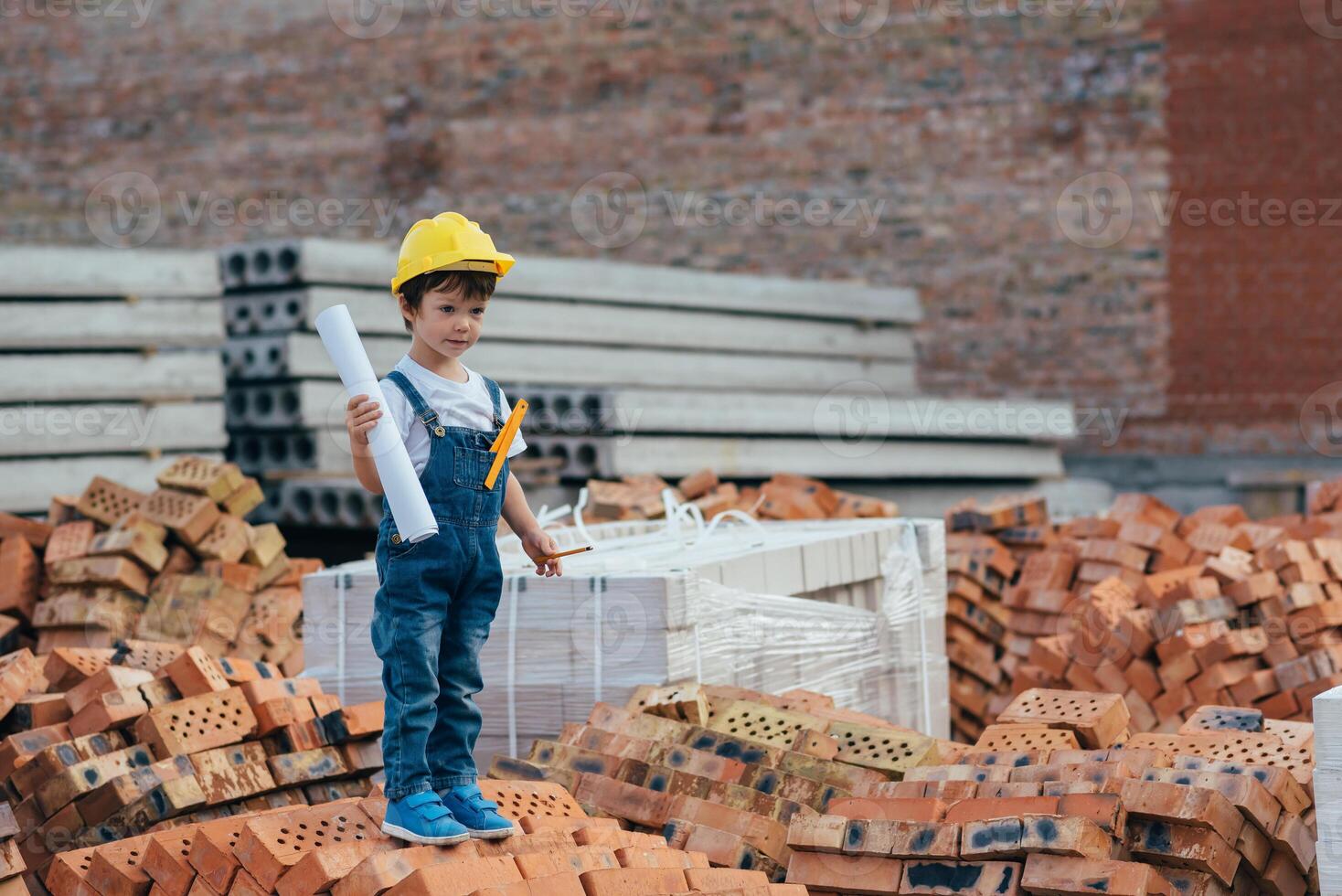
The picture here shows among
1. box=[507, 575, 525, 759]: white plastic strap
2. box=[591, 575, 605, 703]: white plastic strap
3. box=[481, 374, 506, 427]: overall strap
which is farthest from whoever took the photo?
box=[507, 575, 525, 759]: white plastic strap

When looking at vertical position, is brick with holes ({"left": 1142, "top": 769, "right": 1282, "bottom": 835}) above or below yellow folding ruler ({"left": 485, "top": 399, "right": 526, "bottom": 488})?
below

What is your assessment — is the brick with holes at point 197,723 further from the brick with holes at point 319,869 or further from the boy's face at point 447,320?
the boy's face at point 447,320

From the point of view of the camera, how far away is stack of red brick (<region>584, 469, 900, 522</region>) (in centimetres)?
822

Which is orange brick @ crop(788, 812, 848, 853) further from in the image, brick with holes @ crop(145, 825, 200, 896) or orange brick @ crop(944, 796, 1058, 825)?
brick with holes @ crop(145, 825, 200, 896)

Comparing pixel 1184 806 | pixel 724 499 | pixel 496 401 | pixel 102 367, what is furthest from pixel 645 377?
pixel 1184 806

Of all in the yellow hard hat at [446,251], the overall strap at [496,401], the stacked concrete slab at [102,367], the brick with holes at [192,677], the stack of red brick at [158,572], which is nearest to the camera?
the yellow hard hat at [446,251]

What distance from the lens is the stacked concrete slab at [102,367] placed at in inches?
320

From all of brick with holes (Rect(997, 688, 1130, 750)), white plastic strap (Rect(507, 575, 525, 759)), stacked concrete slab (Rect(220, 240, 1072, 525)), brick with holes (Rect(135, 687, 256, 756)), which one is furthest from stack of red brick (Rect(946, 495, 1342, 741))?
brick with holes (Rect(135, 687, 256, 756))

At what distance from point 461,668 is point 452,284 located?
2.85 feet

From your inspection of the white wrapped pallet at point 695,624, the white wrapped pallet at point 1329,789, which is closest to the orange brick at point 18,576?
the white wrapped pallet at point 695,624

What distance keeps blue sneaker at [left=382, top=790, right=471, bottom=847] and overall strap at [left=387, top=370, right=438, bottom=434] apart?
32.1 inches

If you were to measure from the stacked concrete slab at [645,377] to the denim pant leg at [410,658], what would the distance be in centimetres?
505

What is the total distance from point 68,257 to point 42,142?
22.7 feet

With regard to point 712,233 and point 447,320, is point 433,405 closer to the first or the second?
point 447,320
